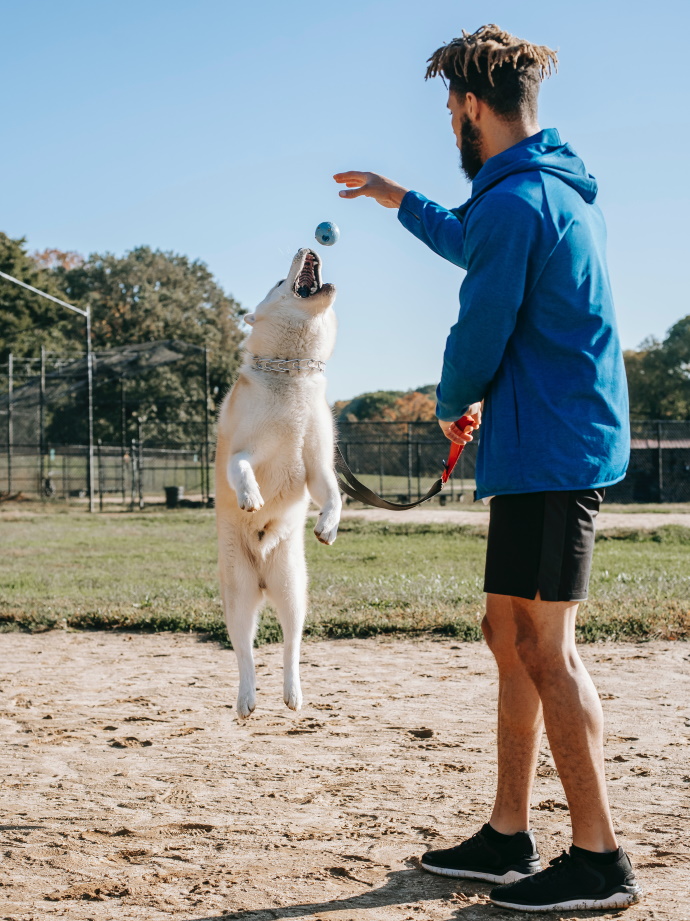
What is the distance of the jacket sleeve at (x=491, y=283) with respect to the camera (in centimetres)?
251

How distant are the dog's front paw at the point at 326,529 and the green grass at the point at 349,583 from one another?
11.6 feet

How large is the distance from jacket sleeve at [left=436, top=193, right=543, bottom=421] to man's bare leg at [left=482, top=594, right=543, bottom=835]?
0.78 meters

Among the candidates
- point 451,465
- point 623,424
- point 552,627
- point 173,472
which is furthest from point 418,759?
point 173,472

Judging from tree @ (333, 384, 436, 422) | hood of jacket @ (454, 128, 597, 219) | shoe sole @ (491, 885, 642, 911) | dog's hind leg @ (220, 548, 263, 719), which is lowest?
shoe sole @ (491, 885, 642, 911)

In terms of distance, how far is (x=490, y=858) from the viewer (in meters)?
2.89

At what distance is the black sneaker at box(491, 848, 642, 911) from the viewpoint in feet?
8.60

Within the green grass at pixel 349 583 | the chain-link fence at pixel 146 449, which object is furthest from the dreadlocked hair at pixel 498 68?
the chain-link fence at pixel 146 449

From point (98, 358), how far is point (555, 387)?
24.4 meters

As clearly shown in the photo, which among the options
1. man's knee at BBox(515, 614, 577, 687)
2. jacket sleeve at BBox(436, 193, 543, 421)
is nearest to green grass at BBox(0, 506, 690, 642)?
man's knee at BBox(515, 614, 577, 687)

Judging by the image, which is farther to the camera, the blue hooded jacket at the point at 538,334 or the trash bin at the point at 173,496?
the trash bin at the point at 173,496

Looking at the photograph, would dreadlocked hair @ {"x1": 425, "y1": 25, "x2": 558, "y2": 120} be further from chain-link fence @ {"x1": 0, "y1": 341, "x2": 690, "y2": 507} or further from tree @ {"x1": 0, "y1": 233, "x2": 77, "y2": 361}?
tree @ {"x1": 0, "y1": 233, "x2": 77, "y2": 361}

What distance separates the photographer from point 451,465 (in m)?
3.60

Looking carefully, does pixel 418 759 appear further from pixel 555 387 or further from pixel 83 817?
pixel 555 387

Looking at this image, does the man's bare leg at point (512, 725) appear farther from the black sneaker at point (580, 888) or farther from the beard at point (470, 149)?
the beard at point (470, 149)
